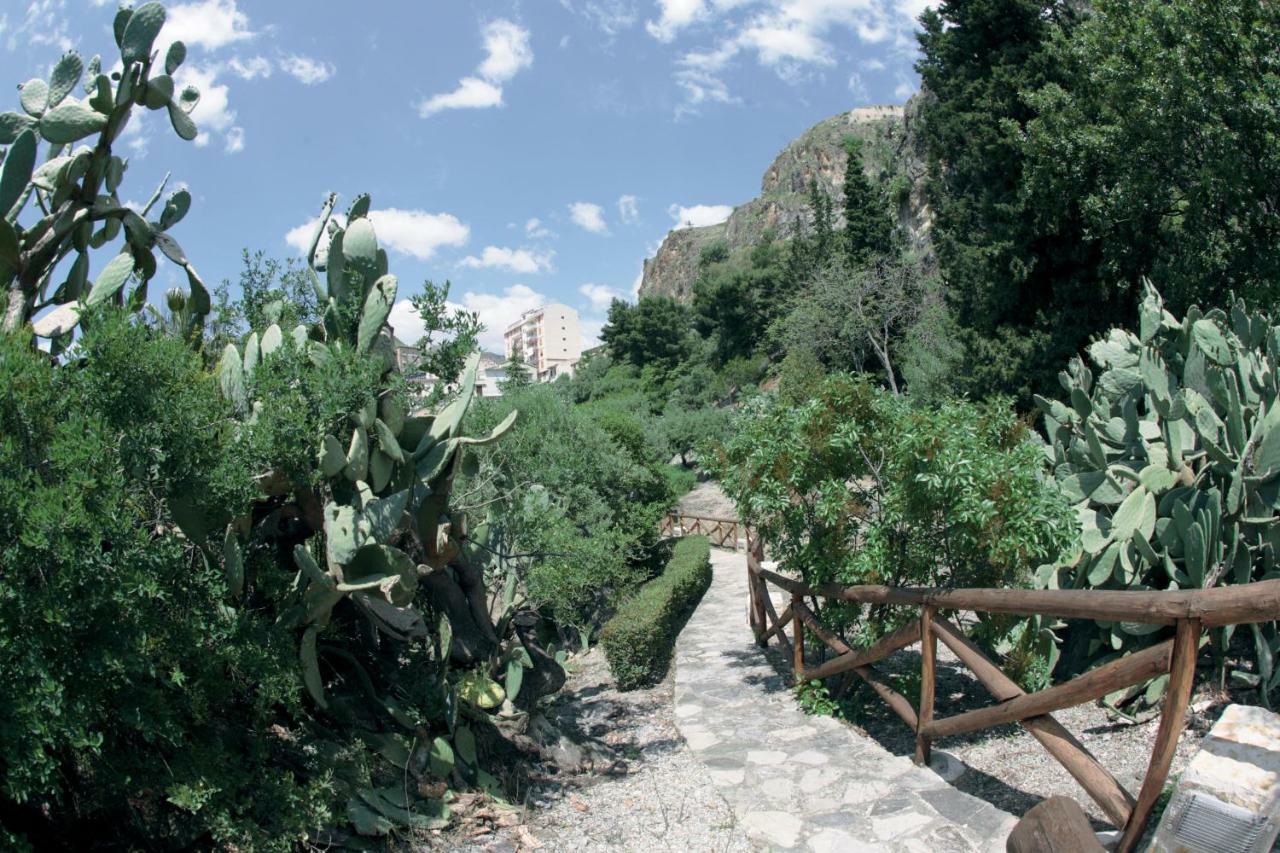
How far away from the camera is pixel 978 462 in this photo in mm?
4590

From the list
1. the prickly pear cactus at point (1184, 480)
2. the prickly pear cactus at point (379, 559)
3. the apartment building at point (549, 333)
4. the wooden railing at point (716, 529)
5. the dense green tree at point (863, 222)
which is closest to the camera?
the prickly pear cactus at point (379, 559)

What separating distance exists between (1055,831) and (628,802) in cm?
309

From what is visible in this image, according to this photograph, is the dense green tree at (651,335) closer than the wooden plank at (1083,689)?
No

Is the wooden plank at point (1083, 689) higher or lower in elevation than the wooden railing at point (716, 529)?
higher

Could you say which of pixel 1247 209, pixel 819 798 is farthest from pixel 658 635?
pixel 1247 209

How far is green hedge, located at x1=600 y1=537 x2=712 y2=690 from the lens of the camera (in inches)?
290

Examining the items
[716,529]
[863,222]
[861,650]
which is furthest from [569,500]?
[863,222]

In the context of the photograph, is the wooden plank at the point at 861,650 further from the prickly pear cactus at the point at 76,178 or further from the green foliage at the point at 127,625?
the prickly pear cactus at the point at 76,178

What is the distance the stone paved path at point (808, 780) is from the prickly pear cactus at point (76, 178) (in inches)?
149

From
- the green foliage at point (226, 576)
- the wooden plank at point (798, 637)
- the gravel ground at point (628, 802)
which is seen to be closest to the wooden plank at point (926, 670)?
the gravel ground at point (628, 802)

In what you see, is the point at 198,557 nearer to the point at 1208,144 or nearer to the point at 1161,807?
the point at 1161,807

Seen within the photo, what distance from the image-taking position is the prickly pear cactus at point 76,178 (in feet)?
12.3

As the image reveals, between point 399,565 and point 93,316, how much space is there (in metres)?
1.50

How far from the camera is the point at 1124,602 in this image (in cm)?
321
